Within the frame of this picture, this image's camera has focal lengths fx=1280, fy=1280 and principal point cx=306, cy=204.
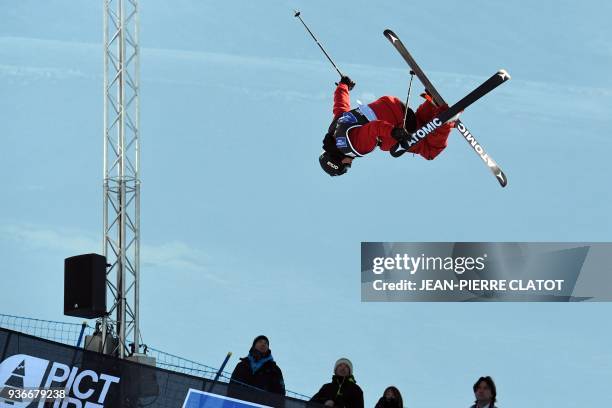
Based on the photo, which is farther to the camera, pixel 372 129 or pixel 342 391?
pixel 372 129

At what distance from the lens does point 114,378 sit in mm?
10336

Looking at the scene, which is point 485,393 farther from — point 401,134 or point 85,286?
point 85,286

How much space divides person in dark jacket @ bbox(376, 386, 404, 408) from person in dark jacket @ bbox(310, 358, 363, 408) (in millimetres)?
241

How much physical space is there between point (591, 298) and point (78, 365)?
10833 mm

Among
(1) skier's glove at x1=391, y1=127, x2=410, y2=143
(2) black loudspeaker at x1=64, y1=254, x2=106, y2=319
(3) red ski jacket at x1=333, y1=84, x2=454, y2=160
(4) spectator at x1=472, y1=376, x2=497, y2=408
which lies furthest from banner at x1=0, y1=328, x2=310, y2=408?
(2) black loudspeaker at x1=64, y1=254, x2=106, y2=319

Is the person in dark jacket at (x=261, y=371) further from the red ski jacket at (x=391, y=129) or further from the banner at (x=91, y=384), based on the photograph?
the red ski jacket at (x=391, y=129)

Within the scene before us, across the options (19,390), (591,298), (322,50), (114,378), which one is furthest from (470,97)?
(591,298)

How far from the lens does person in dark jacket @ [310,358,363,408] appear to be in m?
10.1

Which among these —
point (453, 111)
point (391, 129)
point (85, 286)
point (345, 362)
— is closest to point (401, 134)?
point (391, 129)

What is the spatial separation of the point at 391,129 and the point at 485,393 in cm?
308

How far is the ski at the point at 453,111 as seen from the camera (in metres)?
10.6

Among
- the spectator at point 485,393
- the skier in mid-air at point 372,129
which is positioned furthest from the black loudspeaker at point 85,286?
the spectator at point 485,393

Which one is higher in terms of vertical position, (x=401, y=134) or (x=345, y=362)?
(x=401, y=134)

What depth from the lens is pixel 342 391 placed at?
10102 mm
